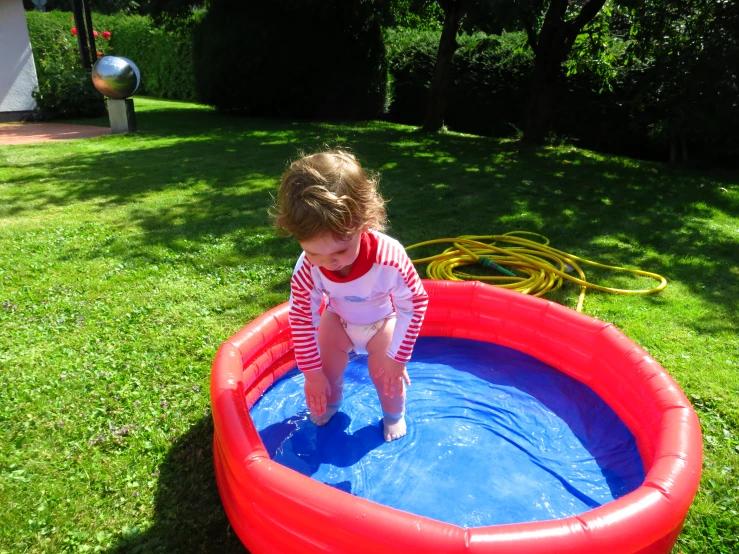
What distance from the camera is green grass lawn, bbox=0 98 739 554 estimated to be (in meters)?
2.37

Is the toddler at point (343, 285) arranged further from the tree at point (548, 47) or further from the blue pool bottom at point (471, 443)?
the tree at point (548, 47)

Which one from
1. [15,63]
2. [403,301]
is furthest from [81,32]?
[403,301]

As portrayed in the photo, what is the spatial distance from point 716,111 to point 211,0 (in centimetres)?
1189

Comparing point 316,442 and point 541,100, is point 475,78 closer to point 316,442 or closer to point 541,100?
point 541,100

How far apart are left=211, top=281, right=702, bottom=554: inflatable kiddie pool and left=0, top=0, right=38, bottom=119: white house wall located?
13826 mm

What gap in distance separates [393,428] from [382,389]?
0.23 metres

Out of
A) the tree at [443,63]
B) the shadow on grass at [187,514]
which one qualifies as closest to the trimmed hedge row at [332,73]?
the tree at [443,63]

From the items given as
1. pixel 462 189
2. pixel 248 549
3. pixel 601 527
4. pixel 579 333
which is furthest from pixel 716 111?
pixel 248 549

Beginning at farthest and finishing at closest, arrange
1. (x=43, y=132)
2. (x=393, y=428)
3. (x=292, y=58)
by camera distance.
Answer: (x=292, y=58), (x=43, y=132), (x=393, y=428)

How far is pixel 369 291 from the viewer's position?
2605 millimetres

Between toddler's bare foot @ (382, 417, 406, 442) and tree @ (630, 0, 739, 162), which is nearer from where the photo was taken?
toddler's bare foot @ (382, 417, 406, 442)

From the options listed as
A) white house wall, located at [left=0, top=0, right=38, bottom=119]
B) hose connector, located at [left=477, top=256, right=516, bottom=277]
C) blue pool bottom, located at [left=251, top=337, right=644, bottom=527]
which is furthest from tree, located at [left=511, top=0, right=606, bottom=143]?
white house wall, located at [left=0, top=0, right=38, bottom=119]

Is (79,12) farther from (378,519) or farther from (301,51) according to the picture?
(378,519)

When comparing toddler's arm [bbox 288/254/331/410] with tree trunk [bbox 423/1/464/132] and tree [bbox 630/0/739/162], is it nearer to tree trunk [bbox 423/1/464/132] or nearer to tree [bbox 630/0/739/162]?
tree [bbox 630/0/739/162]
